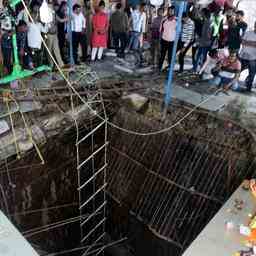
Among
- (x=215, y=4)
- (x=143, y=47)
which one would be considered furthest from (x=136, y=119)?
(x=215, y=4)

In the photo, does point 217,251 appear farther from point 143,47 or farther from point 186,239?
point 143,47

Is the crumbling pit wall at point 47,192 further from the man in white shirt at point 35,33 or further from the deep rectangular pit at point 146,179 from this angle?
the man in white shirt at point 35,33

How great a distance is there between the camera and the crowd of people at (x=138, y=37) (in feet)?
24.1

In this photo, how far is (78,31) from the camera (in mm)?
8352

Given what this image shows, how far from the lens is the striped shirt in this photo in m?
7.91

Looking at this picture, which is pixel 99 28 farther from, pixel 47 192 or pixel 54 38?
pixel 47 192

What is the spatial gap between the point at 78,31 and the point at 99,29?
550 mm

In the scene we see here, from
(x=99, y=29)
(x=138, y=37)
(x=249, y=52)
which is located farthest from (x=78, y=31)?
(x=249, y=52)

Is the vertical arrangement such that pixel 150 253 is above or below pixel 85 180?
below

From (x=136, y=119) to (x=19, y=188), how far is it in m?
2.46

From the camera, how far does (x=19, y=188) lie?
588 centimetres

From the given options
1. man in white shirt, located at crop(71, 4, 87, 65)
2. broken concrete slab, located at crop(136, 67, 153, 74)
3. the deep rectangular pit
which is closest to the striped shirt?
broken concrete slab, located at crop(136, 67, 153, 74)

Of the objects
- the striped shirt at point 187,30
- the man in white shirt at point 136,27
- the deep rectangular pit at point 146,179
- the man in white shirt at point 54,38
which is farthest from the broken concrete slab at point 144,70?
the man in white shirt at point 54,38

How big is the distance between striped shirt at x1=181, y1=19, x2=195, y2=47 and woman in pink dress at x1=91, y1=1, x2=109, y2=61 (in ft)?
6.39
